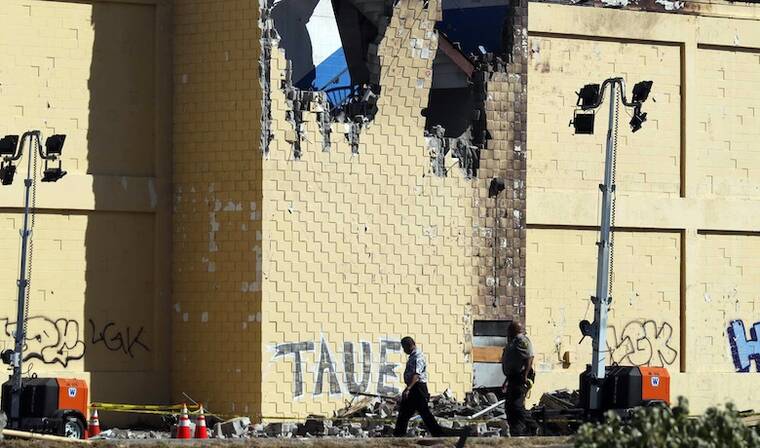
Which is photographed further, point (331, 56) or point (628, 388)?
point (331, 56)

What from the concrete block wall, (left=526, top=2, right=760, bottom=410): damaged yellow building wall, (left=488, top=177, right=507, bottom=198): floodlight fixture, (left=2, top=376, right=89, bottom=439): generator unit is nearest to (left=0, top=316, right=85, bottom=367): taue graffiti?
the concrete block wall

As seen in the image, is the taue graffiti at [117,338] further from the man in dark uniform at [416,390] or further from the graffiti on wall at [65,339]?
the man in dark uniform at [416,390]

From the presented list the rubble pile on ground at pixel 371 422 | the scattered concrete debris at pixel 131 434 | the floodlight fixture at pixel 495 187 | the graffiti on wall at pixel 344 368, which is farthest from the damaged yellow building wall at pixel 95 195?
the floodlight fixture at pixel 495 187

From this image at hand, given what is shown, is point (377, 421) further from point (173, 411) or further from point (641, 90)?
point (641, 90)

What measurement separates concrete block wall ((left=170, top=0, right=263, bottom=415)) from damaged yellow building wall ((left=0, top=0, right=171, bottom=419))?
1.15 feet

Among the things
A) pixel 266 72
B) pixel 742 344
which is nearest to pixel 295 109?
pixel 266 72

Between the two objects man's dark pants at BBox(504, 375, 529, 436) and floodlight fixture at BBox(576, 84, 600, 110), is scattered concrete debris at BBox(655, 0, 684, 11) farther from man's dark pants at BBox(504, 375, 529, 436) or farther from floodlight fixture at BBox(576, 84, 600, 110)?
man's dark pants at BBox(504, 375, 529, 436)

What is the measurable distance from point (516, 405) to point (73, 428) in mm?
6159

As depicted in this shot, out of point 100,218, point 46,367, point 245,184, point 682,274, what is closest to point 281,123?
point 245,184

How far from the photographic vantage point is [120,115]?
30.9 metres

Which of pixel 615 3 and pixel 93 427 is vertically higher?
pixel 615 3

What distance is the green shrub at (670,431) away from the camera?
15.2 meters

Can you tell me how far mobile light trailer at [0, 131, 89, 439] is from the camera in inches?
1024

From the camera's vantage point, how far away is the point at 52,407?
2598cm
